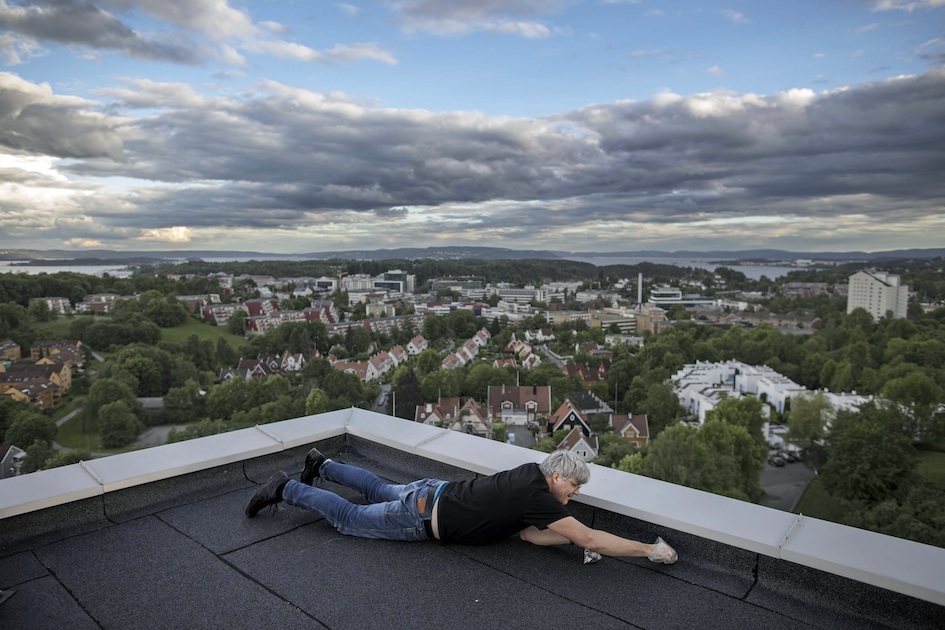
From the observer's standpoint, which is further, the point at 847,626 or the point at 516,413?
the point at 516,413

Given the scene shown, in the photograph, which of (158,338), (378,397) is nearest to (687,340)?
(378,397)

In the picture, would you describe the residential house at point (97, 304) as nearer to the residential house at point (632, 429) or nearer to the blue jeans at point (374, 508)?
the residential house at point (632, 429)

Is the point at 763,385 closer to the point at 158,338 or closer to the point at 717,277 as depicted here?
the point at 158,338

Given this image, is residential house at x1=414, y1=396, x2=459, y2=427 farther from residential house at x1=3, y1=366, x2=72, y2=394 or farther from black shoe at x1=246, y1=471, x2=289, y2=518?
black shoe at x1=246, y1=471, x2=289, y2=518

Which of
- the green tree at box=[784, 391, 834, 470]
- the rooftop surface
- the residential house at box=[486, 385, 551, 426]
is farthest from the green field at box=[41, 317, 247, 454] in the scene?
the green tree at box=[784, 391, 834, 470]

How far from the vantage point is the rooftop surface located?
149 centimetres

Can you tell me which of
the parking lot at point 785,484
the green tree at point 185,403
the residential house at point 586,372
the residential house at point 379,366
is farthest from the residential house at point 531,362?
the green tree at point 185,403

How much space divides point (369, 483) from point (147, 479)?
32.2 inches

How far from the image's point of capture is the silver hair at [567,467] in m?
1.77

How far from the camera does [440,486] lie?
1.92 meters

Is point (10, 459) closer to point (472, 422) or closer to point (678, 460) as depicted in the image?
point (472, 422)

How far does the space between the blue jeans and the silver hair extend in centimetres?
40

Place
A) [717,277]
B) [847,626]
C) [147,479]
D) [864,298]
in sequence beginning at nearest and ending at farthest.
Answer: [847,626] < [147,479] < [864,298] < [717,277]

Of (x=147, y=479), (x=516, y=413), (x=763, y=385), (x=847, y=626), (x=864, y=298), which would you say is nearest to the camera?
(x=847, y=626)
